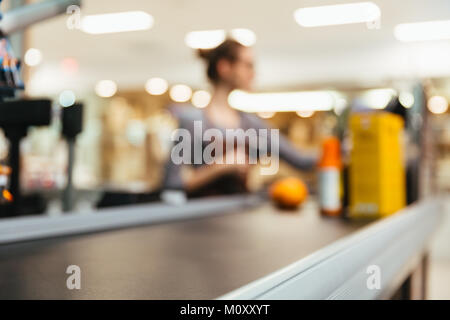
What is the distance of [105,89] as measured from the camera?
8.24 m

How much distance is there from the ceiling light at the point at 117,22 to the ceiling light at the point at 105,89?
263 cm

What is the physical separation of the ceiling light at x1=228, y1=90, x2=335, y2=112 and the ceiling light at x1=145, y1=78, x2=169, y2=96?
128 cm

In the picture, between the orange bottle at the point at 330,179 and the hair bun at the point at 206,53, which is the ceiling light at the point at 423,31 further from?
the orange bottle at the point at 330,179

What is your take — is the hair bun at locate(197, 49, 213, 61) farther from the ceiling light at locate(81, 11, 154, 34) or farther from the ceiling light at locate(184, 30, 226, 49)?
the ceiling light at locate(184, 30, 226, 49)

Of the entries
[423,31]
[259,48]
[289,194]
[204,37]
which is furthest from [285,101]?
[289,194]

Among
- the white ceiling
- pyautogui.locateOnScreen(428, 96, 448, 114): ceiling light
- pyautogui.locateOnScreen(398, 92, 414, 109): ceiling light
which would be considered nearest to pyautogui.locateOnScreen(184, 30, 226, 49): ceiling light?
the white ceiling

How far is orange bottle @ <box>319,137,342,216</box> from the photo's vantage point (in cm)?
141

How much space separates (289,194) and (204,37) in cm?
421

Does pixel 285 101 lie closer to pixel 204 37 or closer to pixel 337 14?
pixel 204 37

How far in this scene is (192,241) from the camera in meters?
0.90

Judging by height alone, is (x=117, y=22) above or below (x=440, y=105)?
above

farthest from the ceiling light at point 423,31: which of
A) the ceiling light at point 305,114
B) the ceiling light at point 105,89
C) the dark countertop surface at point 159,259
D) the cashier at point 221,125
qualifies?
the ceiling light at point 105,89

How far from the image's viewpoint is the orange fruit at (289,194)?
5.63 feet

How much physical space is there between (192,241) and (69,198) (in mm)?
376
